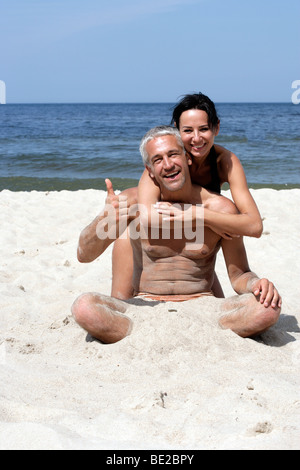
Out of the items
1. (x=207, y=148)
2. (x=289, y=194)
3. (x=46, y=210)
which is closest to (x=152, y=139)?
(x=207, y=148)

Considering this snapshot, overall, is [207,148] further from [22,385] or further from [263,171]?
[263,171]

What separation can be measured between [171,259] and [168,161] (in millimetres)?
673

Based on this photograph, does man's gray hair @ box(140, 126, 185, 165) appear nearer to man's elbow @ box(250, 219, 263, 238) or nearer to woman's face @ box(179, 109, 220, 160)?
woman's face @ box(179, 109, 220, 160)

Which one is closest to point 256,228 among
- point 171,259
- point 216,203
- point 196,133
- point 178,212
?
point 216,203

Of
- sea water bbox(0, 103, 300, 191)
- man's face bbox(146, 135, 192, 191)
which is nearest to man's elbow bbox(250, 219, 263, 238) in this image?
man's face bbox(146, 135, 192, 191)

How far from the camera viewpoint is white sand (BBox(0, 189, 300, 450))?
226 cm

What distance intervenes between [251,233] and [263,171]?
9.79 meters

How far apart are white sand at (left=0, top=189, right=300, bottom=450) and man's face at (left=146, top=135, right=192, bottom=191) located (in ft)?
2.57

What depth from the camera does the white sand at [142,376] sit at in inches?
89.0

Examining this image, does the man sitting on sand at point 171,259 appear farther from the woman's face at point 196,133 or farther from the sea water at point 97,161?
the sea water at point 97,161

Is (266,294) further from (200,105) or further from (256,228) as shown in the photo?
(200,105)

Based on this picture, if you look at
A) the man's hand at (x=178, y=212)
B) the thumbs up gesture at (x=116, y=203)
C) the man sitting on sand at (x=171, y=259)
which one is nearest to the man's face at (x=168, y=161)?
the man sitting on sand at (x=171, y=259)

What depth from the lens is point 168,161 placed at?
135 inches

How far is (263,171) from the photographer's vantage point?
12.9 meters
